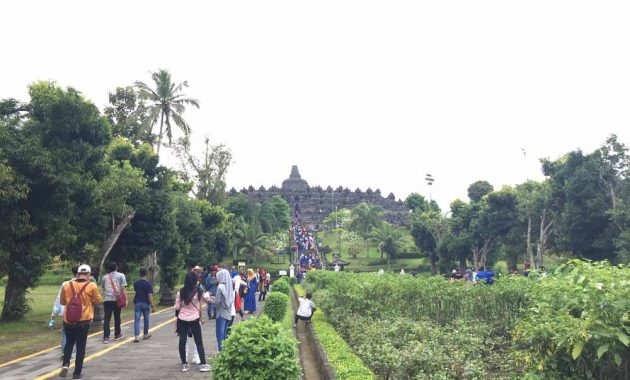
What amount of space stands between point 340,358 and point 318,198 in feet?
408

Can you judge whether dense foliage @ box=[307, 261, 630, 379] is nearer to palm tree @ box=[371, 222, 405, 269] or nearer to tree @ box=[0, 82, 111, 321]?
tree @ box=[0, 82, 111, 321]

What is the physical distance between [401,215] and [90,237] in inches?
4165

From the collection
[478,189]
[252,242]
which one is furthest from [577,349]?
[252,242]

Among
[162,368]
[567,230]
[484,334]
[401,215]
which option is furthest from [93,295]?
[401,215]

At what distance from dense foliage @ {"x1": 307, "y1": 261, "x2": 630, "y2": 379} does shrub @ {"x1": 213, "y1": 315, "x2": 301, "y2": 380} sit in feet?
7.57

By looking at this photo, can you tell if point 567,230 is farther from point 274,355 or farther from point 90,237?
point 274,355

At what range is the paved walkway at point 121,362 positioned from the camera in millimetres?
8664

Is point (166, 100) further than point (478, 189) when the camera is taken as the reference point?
No

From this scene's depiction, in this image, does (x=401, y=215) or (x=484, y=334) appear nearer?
(x=484, y=334)

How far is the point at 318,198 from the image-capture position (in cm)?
13350

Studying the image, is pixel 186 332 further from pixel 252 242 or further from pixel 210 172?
pixel 252 242

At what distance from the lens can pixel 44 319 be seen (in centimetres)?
1836

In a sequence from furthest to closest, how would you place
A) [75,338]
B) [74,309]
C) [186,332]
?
[186,332]
[75,338]
[74,309]

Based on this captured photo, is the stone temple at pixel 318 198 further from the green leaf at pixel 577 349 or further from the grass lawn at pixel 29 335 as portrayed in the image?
the green leaf at pixel 577 349
